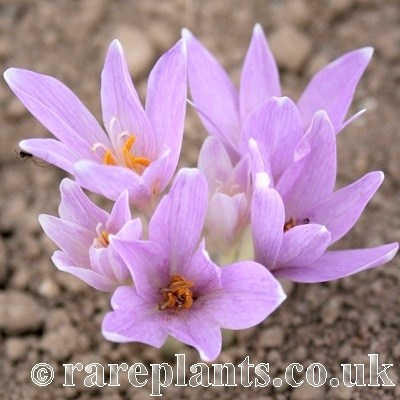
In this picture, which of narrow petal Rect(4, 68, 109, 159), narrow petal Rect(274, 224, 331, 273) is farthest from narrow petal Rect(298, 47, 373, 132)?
narrow petal Rect(4, 68, 109, 159)

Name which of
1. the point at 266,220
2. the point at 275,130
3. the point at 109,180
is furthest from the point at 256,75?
the point at 109,180

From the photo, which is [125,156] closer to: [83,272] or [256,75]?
[83,272]

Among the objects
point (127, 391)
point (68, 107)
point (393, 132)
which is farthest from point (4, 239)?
point (393, 132)

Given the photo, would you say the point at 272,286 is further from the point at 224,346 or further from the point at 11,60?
the point at 11,60

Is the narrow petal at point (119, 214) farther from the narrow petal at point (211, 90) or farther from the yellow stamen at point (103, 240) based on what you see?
the narrow petal at point (211, 90)

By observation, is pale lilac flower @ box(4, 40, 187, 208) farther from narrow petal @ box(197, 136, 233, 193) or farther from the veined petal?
narrow petal @ box(197, 136, 233, 193)
